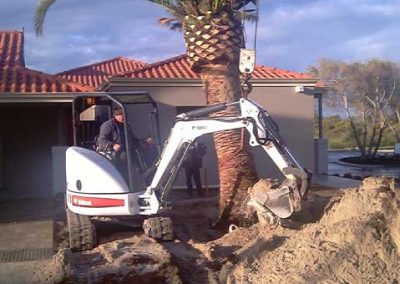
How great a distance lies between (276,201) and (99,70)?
67.7ft

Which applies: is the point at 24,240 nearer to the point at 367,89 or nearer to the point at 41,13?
the point at 41,13

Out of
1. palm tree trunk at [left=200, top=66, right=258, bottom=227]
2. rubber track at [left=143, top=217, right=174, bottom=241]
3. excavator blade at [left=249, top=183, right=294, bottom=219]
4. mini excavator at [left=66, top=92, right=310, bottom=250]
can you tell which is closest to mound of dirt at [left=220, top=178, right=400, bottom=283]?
excavator blade at [left=249, top=183, right=294, bottom=219]

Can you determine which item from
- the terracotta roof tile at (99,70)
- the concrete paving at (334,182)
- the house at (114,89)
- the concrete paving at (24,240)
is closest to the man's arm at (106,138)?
the concrete paving at (24,240)

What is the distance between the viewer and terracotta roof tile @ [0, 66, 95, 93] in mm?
16500

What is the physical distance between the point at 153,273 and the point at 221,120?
9.22ft

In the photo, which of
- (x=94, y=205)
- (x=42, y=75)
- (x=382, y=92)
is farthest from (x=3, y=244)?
(x=382, y=92)

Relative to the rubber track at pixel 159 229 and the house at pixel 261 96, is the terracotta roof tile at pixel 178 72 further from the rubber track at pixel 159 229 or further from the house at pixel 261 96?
the rubber track at pixel 159 229

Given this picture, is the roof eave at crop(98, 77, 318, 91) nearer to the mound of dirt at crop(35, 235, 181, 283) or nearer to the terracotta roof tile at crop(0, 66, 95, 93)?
the terracotta roof tile at crop(0, 66, 95, 93)

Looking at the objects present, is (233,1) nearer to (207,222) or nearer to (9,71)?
(207,222)

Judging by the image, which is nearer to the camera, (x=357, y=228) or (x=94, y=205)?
(x=357, y=228)

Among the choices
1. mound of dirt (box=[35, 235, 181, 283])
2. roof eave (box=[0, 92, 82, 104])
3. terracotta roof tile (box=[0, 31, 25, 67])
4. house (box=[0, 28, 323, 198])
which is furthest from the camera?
terracotta roof tile (box=[0, 31, 25, 67])

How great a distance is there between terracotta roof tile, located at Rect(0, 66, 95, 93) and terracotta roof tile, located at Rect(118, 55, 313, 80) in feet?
7.42

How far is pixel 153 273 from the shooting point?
800 centimetres

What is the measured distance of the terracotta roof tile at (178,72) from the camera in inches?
771
